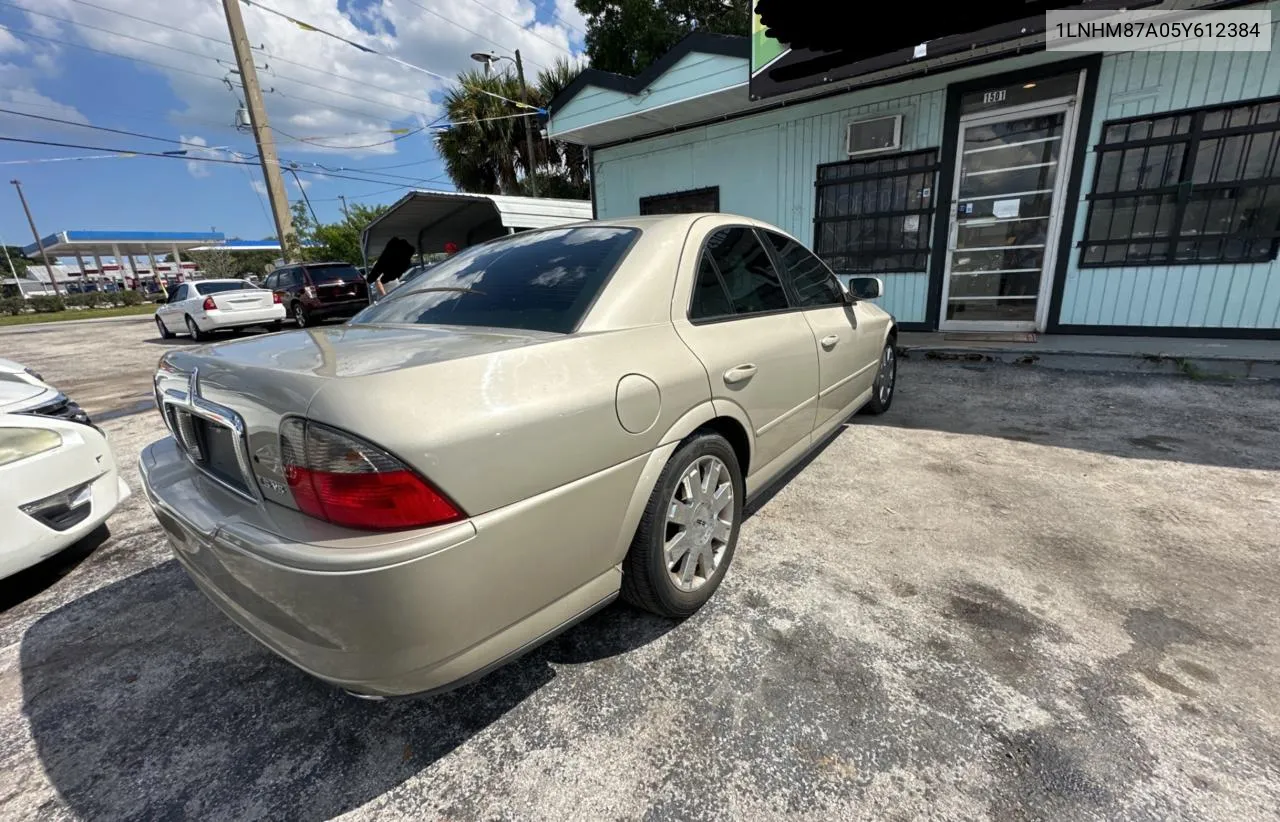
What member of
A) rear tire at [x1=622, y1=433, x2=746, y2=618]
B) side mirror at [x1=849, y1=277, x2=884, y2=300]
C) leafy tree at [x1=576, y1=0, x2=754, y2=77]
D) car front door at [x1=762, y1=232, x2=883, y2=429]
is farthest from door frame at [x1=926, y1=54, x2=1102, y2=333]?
leafy tree at [x1=576, y1=0, x2=754, y2=77]

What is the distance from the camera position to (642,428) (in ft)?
5.65

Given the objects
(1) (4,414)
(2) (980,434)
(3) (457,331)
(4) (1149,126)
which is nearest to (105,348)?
(1) (4,414)

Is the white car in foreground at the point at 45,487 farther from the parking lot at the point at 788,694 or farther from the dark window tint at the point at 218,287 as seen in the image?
the dark window tint at the point at 218,287

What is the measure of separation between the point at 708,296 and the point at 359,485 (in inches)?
59.5

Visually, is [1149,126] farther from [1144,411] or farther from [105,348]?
[105,348]

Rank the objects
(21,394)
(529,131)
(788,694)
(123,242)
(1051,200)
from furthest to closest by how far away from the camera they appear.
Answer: (123,242) < (529,131) < (1051,200) < (21,394) < (788,694)

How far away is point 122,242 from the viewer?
46188 mm

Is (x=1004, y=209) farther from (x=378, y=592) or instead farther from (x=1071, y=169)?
(x=378, y=592)

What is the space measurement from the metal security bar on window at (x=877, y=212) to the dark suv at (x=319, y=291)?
1013cm

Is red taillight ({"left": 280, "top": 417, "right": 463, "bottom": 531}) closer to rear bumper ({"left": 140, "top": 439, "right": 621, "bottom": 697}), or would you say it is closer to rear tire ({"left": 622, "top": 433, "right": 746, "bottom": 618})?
rear bumper ({"left": 140, "top": 439, "right": 621, "bottom": 697})

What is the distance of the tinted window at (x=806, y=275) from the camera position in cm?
294

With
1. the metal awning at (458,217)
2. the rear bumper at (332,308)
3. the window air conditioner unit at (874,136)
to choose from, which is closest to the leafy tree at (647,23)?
the metal awning at (458,217)

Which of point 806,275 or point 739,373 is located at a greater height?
point 806,275

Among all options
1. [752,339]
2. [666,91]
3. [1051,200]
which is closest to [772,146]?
[666,91]
